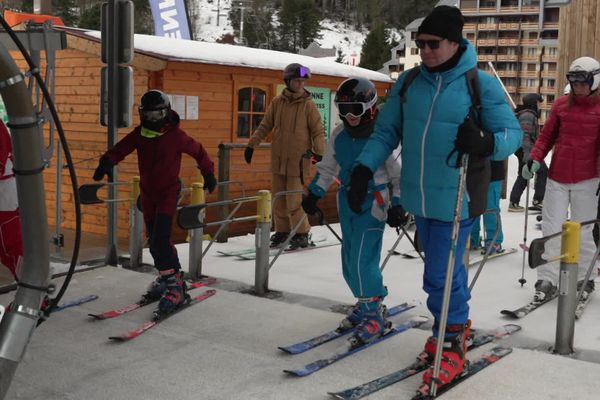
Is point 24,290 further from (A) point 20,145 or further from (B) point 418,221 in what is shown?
(B) point 418,221

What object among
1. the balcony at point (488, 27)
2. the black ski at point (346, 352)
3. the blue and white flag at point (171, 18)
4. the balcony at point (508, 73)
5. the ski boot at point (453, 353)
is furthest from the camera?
the balcony at point (488, 27)

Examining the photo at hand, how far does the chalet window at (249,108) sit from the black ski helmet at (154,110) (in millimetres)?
5759

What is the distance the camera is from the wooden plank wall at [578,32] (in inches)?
430

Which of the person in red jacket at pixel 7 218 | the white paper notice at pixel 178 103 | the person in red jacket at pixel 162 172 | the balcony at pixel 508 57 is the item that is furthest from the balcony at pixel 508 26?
the person in red jacket at pixel 7 218

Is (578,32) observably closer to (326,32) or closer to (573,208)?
(573,208)

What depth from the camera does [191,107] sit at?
395 inches

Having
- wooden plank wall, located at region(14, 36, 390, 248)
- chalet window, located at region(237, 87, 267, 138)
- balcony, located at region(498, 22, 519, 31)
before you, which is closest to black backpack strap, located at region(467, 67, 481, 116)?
wooden plank wall, located at region(14, 36, 390, 248)

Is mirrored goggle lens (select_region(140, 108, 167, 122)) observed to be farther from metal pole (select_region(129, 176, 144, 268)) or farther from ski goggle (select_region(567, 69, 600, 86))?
ski goggle (select_region(567, 69, 600, 86))

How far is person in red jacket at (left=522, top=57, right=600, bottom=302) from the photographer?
5.54m

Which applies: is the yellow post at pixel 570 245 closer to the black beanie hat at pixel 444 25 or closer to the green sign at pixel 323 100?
the black beanie hat at pixel 444 25

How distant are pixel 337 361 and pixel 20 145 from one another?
259 centimetres

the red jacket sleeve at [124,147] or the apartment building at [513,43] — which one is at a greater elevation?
the apartment building at [513,43]

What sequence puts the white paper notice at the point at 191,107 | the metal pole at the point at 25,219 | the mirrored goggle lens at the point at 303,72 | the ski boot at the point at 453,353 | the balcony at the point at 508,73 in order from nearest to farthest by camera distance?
the metal pole at the point at 25,219, the ski boot at the point at 453,353, the mirrored goggle lens at the point at 303,72, the white paper notice at the point at 191,107, the balcony at the point at 508,73

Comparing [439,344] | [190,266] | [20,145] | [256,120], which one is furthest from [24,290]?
[256,120]
